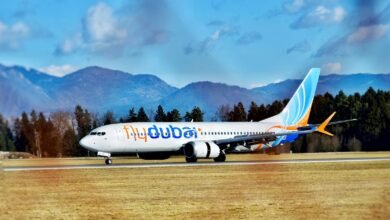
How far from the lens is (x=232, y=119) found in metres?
32.6

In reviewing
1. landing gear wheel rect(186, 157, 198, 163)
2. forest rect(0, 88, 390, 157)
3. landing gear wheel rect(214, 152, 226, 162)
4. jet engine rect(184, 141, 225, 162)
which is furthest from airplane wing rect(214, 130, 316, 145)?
landing gear wheel rect(186, 157, 198, 163)

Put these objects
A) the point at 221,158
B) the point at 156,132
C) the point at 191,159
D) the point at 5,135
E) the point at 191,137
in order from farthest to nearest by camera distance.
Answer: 1. the point at 191,137
2. the point at 221,158
3. the point at 156,132
4. the point at 191,159
5. the point at 5,135

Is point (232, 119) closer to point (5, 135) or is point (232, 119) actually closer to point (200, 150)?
point (5, 135)

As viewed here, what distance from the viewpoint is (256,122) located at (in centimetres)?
8081

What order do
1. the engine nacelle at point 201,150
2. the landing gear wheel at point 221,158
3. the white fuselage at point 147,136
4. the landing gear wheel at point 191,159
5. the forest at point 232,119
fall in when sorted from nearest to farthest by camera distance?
the forest at point 232,119 < the white fuselage at point 147,136 < the engine nacelle at point 201,150 < the landing gear wheel at point 191,159 < the landing gear wheel at point 221,158

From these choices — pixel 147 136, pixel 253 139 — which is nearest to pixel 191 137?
pixel 147 136

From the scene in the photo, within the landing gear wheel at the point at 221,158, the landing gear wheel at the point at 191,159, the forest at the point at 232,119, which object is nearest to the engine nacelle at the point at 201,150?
the landing gear wheel at the point at 191,159

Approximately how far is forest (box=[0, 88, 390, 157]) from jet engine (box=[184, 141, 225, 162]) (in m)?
3.34

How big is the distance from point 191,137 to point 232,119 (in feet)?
129

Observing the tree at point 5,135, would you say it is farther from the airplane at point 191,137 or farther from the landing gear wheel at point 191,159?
the landing gear wheel at point 191,159

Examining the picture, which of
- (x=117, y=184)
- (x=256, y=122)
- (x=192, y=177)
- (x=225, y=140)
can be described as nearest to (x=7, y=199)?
(x=117, y=184)

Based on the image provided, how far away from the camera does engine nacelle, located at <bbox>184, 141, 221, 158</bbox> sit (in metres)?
66.9

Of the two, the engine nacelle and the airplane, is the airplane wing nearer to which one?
the airplane

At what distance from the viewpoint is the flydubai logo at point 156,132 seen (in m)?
66.9
